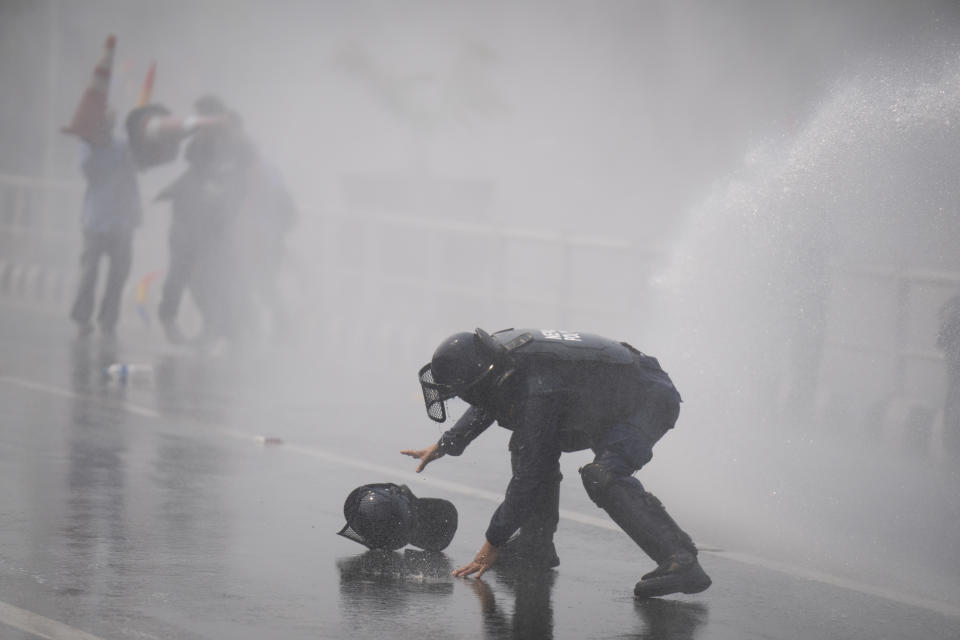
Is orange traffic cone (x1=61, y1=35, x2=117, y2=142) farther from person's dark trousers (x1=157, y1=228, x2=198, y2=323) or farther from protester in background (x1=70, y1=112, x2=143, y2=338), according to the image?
person's dark trousers (x1=157, y1=228, x2=198, y2=323)

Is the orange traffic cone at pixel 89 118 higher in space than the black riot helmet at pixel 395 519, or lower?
higher

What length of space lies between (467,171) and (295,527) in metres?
19.7

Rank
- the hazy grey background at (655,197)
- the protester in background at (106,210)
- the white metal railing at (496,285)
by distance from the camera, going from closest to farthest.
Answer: the hazy grey background at (655,197), the white metal railing at (496,285), the protester in background at (106,210)

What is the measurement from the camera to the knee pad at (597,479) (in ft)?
Answer: 21.5

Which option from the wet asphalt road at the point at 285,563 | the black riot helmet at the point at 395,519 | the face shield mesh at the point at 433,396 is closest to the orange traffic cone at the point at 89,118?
the wet asphalt road at the point at 285,563

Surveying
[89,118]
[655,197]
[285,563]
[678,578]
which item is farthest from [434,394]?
[655,197]

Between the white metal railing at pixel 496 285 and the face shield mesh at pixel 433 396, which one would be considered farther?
the white metal railing at pixel 496 285

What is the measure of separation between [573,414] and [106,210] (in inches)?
437

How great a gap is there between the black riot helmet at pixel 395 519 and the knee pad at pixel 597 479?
972 millimetres

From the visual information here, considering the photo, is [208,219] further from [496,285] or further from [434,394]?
[434,394]

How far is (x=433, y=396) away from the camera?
21.9 feet

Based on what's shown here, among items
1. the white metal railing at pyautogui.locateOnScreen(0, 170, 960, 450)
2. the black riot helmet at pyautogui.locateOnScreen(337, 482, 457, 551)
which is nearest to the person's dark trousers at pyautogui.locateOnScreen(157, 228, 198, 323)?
the white metal railing at pyautogui.locateOnScreen(0, 170, 960, 450)

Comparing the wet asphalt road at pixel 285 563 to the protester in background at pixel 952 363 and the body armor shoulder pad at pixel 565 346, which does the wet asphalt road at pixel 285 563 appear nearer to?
the body armor shoulder pad at pixel 565 346

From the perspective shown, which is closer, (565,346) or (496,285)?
(565,346)
